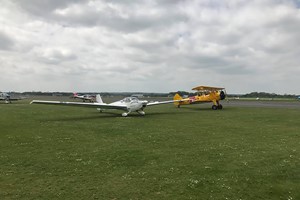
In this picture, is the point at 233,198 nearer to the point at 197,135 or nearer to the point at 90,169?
the point at 90,169

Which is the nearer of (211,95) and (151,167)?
(151,167)

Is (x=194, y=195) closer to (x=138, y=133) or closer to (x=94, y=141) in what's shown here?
(x=94, y=141)

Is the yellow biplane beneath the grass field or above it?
above

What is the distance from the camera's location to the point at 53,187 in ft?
18.6

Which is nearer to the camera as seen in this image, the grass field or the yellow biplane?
the grass field

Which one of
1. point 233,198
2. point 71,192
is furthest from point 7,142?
point 233,198

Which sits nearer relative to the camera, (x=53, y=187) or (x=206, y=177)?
(x=53, y=187)

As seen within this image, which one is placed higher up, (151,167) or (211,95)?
(211,95)

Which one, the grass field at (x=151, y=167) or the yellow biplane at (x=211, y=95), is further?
the yellow biplane at (x=211, y=95)

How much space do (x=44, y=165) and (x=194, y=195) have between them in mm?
4476

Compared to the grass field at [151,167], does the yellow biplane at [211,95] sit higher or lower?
higher

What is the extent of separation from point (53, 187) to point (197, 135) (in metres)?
7.98

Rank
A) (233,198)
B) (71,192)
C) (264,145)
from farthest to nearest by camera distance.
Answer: (264,145)
(71,192)
(233,198)

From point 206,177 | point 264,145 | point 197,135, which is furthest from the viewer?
point 197,135
